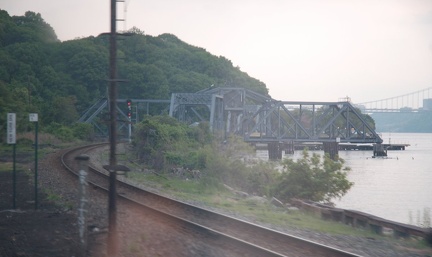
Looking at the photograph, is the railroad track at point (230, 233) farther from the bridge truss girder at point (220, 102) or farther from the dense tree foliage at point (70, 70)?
the bridge truss girder at point (220, 102)

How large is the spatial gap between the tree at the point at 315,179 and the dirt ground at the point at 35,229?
11.9 m

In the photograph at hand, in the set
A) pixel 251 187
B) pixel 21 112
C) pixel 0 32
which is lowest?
pixel 251 187

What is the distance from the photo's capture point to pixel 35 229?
Result: 13680 millimetres

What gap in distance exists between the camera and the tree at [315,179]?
83.1 feet

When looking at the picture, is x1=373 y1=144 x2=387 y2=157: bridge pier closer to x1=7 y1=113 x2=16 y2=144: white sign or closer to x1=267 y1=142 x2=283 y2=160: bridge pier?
x1=267 y1=142 x2=283 y2=160: bridge pier

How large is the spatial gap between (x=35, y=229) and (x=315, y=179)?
49.4 ft

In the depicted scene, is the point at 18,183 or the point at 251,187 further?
the point at 251,187

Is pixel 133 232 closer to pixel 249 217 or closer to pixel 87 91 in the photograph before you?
pixel 249 217

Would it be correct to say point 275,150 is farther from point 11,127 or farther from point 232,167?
point 11,127

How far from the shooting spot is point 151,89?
102 m

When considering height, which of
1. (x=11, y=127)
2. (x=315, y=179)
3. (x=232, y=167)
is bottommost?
(x=232, y=167)

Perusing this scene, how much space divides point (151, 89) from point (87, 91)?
11.9 metres


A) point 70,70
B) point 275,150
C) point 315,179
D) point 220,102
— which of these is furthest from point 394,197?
point 70,70

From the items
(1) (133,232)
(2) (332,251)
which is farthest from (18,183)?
(2) (332,251)
